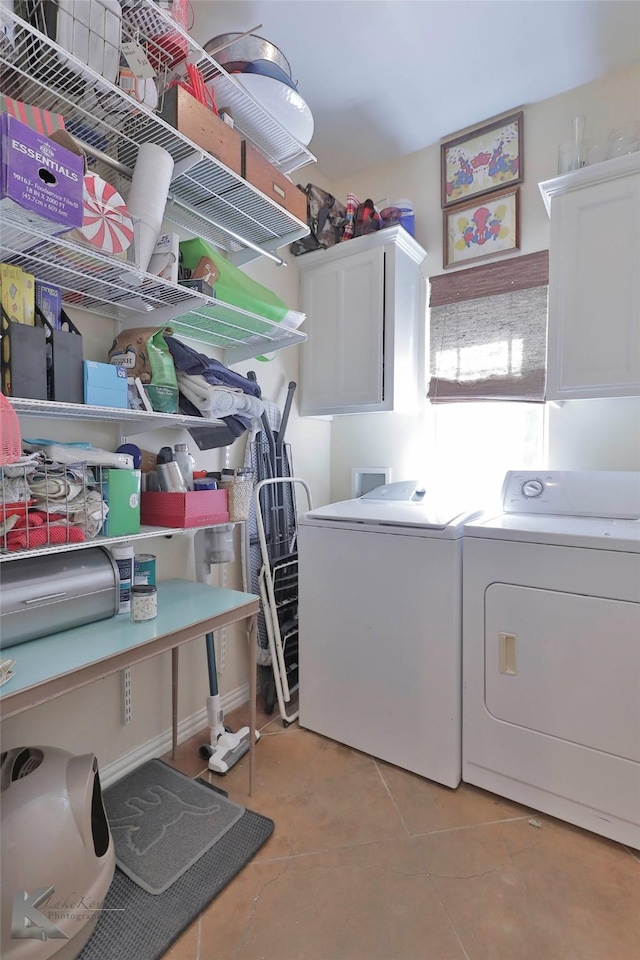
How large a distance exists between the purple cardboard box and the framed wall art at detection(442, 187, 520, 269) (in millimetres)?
1946

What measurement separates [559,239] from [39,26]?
6.19ft

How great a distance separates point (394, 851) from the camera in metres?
1.49

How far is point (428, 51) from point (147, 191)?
60.1 inches

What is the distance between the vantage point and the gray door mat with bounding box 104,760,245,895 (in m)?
1.39

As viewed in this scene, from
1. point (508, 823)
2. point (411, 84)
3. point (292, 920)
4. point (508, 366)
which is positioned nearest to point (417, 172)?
point (411, 84)

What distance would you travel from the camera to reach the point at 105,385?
1.38 metres

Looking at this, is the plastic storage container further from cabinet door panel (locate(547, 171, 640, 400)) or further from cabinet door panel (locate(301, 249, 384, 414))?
cabinet door panel (locate(547, 171, 640, 400))

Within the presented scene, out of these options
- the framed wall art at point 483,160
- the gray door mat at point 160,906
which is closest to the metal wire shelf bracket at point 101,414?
the gray door mat at point 160,906

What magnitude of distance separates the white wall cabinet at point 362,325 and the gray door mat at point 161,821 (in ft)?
5.96

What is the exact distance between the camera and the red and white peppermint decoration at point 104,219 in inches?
47.7

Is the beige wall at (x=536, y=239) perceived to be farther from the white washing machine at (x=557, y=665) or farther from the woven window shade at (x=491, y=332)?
the white washing machine at (x=557, y=665)

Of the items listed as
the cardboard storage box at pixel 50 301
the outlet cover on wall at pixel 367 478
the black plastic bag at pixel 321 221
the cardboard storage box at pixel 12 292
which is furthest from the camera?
the outlet cover on wall at pixel 367 478

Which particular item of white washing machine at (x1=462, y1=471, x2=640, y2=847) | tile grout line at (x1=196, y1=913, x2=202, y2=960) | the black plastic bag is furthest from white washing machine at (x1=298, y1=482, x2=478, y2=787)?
the black plastic bag

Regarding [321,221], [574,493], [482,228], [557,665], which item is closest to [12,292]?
[321,221]
